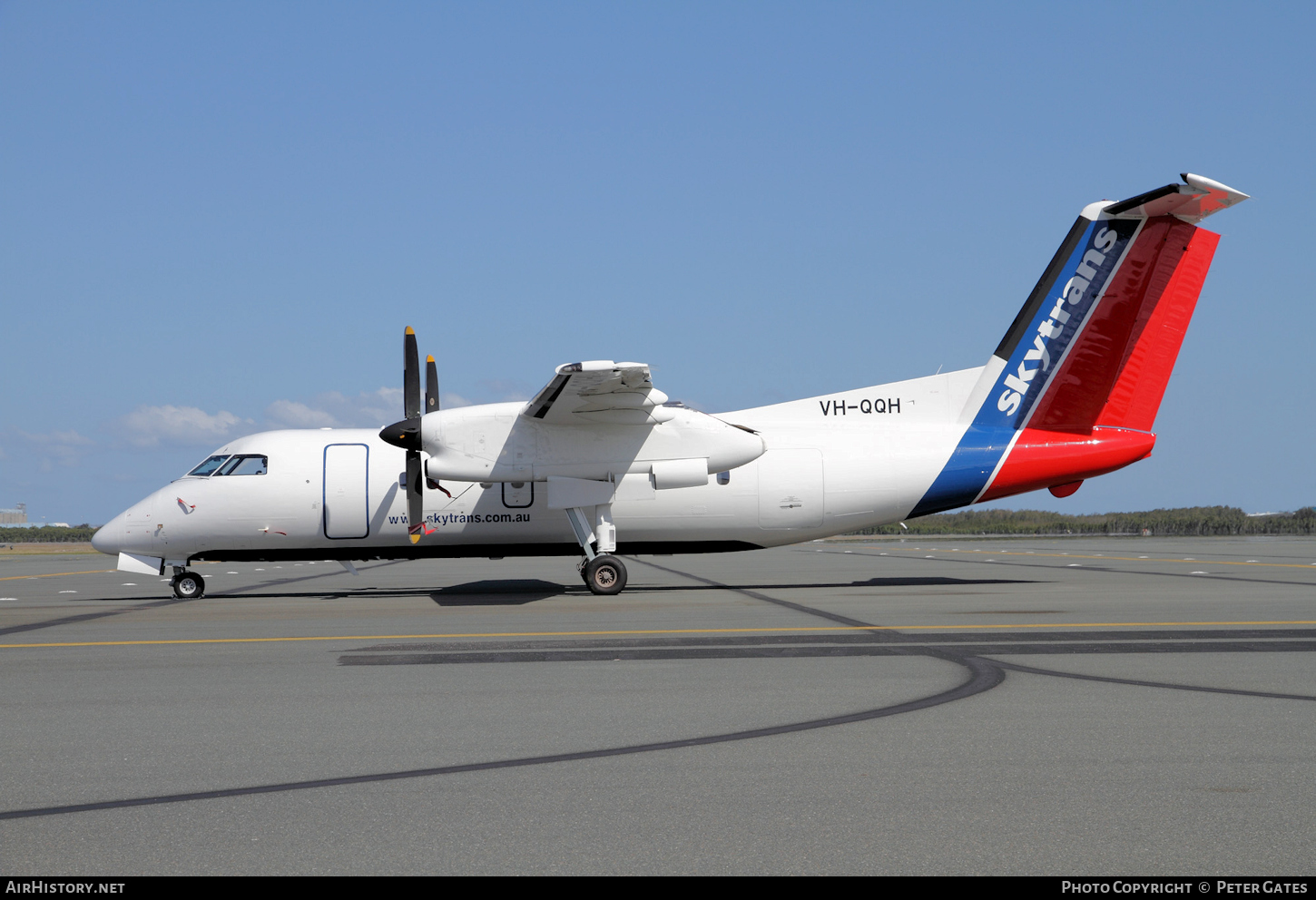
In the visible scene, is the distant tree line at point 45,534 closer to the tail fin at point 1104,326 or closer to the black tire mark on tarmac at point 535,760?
the tail fin at point 1104,326

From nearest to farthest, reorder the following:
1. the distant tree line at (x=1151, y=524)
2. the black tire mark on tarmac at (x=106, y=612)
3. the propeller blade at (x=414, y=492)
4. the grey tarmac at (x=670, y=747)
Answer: the grey tarmac at (x=670, y=747) < the black tire mark on tarmac at (x=106, y=612) < the propeller blade at (x=414, y=492) < the distant tree line at (x=1151, y=524)

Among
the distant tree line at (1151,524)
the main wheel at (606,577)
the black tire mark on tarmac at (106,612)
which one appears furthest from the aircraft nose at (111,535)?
the distant tree line at (1151,524)

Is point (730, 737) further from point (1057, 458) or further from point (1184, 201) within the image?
point (1184, 201)

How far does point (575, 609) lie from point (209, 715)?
26.9 feet

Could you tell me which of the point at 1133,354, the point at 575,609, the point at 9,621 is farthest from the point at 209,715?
the point at 1133,354

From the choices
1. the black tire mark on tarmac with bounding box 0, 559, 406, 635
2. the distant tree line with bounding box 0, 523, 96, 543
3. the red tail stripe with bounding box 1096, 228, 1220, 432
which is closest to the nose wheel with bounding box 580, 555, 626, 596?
the black tire mark on tarmac with bounding box 0, 559, 406, 635

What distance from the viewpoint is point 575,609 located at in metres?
14.4

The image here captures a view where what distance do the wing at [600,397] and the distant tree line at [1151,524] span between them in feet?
156

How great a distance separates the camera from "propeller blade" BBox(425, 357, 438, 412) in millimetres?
17922

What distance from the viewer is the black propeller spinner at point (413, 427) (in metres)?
17.2

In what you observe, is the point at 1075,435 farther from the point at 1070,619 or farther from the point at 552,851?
the point at 552,851

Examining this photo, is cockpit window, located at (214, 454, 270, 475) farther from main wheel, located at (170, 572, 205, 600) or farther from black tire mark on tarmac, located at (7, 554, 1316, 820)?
black tire mark on tarmac, located at (7, 554, 1316, 820)

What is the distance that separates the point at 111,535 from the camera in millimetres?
18500
